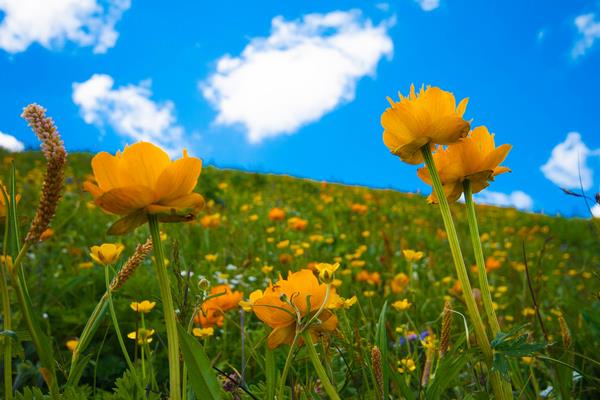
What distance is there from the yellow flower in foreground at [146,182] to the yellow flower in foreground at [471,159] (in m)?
0.51

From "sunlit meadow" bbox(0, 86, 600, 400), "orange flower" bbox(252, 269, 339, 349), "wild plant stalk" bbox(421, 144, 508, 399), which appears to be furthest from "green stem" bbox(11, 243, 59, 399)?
"wild plant stalk" bbox(421, 144, 508, 399)

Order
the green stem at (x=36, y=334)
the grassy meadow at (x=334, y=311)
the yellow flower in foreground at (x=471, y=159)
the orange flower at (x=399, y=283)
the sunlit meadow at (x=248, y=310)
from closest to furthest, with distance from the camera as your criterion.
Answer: the green stem at (x=36, y=334)
the sunlit meadow at (x=248, y=310)
the yellow flower in foreground at (x=471, y=159)
the grassy meadow at (x=334, y=311)
the orange flower at (x=399, y=283)

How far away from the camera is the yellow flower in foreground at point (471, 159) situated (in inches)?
39.8

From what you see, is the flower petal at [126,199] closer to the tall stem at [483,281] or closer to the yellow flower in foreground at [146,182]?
the yellow flower in foreground at [146,182]

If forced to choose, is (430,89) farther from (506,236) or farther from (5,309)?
(506,236)

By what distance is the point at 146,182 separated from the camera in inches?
31.6

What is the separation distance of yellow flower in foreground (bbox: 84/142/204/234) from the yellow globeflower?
0.41m

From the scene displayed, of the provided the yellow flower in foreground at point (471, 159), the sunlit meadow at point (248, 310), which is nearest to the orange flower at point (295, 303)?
the sunlit meadow at point (248, 310)

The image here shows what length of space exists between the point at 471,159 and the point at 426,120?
0.15m

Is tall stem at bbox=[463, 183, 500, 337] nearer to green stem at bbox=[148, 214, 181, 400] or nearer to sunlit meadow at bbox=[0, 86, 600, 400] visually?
sunlit meadow at bbox=[0, 86, 600, 400]

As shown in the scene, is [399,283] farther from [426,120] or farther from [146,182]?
[146,182]

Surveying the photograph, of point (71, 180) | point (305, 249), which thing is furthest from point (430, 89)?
point (71, 180)

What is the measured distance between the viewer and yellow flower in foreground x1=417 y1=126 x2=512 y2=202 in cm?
101

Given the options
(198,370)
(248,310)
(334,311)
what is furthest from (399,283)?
(198,370)
